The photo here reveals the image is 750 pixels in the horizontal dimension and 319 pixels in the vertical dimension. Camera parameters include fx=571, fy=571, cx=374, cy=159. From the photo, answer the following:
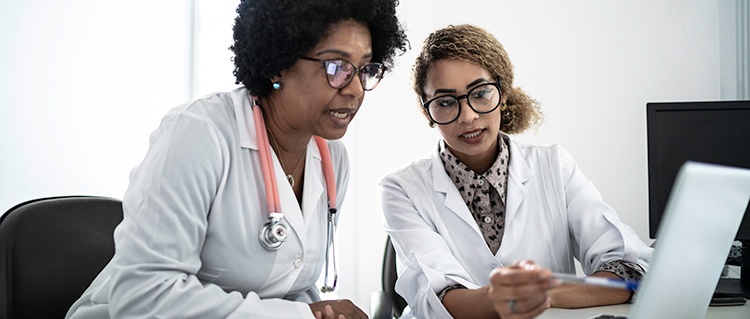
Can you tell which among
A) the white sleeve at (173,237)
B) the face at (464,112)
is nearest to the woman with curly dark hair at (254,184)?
the white sleeve at (173,237)

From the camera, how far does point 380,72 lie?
1.39 m

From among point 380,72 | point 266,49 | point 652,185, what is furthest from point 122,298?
point 652,185

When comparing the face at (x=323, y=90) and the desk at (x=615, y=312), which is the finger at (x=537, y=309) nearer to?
the desk at (x=615, y=312)

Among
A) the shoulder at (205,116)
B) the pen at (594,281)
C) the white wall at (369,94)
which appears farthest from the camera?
the white wall at (369,94)

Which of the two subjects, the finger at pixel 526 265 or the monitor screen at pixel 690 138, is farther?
the monitor screen at pixel 690 138

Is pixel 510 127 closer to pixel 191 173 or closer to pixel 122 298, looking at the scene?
pixel 191 173

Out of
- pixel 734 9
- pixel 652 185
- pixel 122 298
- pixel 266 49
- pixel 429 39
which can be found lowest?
pixel 122 298

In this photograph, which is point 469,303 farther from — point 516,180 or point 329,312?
point 516,180

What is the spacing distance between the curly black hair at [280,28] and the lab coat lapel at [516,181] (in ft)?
2.02

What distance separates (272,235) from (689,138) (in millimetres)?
1267

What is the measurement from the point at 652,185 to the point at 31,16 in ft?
6.54

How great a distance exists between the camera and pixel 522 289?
0.72 meters

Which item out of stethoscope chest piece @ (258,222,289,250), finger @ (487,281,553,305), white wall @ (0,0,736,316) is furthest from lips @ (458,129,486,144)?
white wall @ (0,0,736,316)

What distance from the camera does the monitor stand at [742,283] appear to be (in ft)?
4.84
